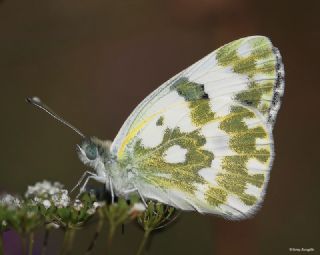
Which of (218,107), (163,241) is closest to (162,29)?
(163,241)

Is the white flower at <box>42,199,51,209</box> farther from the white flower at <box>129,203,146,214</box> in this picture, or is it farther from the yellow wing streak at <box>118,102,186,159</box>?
the yellow wing streak at <box>118,102,186,159</box>

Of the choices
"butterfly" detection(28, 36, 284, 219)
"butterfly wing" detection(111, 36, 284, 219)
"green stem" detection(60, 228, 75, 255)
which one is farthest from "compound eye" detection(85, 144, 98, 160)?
"green stem" detection(60, 228, 75, 255)

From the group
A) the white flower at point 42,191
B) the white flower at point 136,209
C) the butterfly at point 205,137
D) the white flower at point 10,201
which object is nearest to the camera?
the white flower at point 136,209

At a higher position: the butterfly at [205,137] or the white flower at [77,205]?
the butterfly at [205,137]

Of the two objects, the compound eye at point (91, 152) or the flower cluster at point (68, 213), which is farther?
the compound eye at point (91, 152)

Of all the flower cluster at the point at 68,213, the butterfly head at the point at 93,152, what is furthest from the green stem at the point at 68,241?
the butterfly head at the point at 93,152

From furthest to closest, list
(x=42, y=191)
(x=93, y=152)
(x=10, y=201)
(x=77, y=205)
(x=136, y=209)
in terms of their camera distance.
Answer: (x=93, y=152) → (x=42, y=191) → (x=10, y=201) → (x=77, y=205) → (x=136, y=209)

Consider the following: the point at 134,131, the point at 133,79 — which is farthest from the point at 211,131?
the point at 133,79

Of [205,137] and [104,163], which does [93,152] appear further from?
[205,137]

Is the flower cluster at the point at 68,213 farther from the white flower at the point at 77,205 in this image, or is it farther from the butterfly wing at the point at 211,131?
the butterfly wing at the point at 211,131
